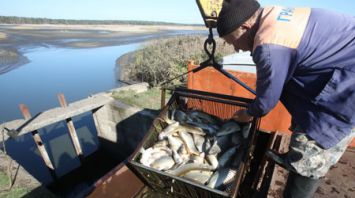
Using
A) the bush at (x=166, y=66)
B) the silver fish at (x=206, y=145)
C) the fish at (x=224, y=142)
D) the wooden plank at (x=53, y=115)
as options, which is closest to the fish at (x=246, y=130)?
the fish at (x=224, y=142)

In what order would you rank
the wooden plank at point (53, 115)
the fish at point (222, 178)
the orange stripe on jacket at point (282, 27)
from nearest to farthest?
the orange stripe on jacket at point (282, 27)
the fish at point (222, 178)
the wooden plank at point (53, 115)

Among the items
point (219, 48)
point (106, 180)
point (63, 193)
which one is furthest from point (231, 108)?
point (219, 48)

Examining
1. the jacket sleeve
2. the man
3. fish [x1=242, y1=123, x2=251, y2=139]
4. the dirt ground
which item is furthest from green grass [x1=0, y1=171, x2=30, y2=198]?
the jacket sleeve

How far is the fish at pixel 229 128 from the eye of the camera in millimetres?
2938

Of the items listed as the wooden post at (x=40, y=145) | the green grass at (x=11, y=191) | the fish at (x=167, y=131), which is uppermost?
the fish at (x=167, y=131)

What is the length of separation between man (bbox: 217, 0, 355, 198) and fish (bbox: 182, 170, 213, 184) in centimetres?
98

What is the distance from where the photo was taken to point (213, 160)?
8.95ft

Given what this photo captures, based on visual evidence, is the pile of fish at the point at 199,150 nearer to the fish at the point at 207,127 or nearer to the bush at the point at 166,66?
the fish at the point at 207,127

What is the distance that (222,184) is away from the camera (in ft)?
8.02

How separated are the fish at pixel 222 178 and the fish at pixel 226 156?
0.32 feet

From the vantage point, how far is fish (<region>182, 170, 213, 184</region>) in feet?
8.20

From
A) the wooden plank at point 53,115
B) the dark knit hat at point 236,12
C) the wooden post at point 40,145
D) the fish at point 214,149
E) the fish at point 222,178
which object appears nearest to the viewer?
the dark knit hat at point 236,12

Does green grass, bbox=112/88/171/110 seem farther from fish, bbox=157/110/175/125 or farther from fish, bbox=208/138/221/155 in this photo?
fish, bbox=208/138/221/155

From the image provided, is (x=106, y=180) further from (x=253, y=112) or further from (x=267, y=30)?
(x=267, y=30)
